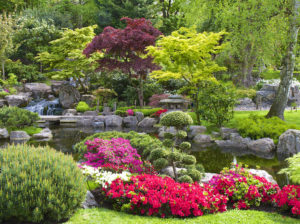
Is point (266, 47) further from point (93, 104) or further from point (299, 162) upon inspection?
point (93, 104)

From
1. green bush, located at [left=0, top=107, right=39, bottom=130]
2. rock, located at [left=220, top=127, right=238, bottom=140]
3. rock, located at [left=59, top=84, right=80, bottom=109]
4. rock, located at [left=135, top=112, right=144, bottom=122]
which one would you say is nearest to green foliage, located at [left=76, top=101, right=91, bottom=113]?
rock, located at [left=59, top=84, right=80, bottom=109]

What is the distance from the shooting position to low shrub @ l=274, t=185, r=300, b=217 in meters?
3.96

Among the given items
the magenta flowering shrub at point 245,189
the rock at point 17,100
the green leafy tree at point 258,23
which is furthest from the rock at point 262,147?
the rock at point 17,100

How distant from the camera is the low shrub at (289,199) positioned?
3957 millimetres

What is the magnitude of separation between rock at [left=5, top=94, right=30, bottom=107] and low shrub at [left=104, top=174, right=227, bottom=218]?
58.2 ft

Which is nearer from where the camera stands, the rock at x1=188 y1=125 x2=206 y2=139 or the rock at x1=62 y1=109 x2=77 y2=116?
the rock at x1=188 y1=125 x2=206 y2=139

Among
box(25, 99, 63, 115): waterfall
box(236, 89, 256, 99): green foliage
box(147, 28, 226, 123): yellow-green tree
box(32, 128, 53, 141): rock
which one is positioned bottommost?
box(32, 128, 53, 141): rock

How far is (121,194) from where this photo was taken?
4.12 meters

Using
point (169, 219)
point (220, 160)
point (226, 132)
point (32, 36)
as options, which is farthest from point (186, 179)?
point (32, 36)

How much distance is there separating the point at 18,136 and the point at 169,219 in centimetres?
1032

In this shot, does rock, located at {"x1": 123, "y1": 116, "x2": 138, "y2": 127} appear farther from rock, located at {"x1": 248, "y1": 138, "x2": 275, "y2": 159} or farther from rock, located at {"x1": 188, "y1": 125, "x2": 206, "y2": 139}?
rock, located at {"x1": 248, "y1": 138, "x2": 275, "y2": 159}

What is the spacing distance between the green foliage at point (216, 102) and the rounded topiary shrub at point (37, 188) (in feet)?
32.5

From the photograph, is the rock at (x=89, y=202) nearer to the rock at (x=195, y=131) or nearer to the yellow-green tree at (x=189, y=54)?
the rock at (x=195, y=131)

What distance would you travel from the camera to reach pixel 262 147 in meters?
9.81
